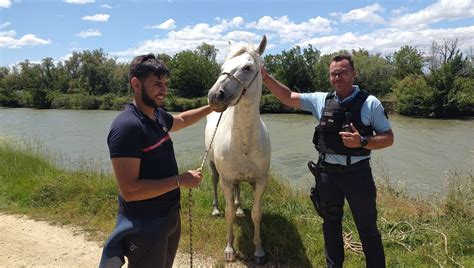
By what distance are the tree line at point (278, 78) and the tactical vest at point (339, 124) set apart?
1202cm

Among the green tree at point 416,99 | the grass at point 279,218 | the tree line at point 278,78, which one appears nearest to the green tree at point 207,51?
the tree line at point 278,78

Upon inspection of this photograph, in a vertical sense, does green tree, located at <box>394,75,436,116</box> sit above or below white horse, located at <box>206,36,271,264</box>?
below

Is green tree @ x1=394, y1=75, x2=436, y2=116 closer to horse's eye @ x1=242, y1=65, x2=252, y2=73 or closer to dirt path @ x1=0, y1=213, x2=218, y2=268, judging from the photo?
dirt path @ x1=0, y1=213, x2=218, y2=268

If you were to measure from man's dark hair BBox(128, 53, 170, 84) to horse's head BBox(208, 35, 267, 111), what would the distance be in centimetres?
70

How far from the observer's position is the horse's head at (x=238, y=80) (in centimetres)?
283

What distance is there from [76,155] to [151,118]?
43.6ft

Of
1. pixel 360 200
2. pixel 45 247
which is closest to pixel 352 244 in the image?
pixel 360 200

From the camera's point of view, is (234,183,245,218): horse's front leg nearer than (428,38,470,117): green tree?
Yes

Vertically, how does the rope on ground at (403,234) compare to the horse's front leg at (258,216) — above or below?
below

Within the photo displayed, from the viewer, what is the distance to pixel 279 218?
4.81 meters

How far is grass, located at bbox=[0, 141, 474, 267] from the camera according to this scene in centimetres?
391

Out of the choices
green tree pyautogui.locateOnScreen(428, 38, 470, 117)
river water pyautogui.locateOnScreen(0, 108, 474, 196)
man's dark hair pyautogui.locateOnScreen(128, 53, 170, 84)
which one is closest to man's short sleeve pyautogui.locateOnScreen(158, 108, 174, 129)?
man's dark hair pyautogui.locateOnScreen(128, 53, 170, 84)

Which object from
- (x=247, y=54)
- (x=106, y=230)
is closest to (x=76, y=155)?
(x=106, y=230)

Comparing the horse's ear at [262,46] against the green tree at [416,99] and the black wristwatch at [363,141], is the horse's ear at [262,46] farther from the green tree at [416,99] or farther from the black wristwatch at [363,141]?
the green tree at [416,99]
